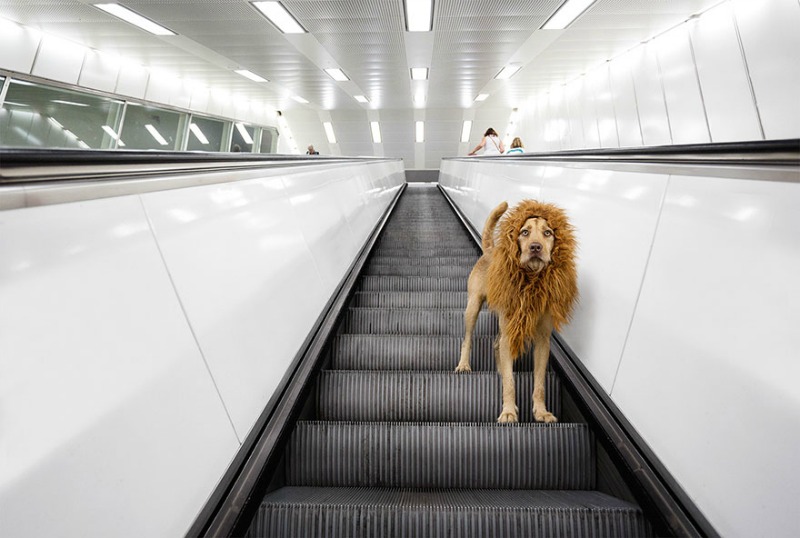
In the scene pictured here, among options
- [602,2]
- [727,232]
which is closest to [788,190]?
[727,232]

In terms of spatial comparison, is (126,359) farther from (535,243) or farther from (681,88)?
(681,88)

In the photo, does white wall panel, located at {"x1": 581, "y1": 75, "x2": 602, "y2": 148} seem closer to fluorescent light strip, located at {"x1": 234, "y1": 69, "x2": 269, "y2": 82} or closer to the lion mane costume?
fluorescent light strip, located at {"x1": 234, "y1": 69, "x2": 269, "y2": 82}

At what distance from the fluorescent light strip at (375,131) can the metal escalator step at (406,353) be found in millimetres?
19425

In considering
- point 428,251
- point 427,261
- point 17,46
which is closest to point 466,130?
point 17,46

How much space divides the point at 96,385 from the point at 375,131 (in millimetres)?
21796

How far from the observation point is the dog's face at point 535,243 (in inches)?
83.4

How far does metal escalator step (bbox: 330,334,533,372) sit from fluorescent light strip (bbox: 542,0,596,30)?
23.7 feet

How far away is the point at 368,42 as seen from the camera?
988cm

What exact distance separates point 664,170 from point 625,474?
1.29 metres

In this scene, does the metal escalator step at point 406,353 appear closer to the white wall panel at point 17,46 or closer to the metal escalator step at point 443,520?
the metal escalator step at point 443,520

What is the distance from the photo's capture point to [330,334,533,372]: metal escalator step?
9.47 ft

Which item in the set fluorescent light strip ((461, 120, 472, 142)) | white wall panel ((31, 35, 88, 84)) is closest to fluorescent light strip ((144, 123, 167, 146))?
white wall panel ((31, 35, 88, 84))

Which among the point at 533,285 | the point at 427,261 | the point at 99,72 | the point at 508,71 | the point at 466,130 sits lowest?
the point at 427,261

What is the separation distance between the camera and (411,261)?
16.5 ft
